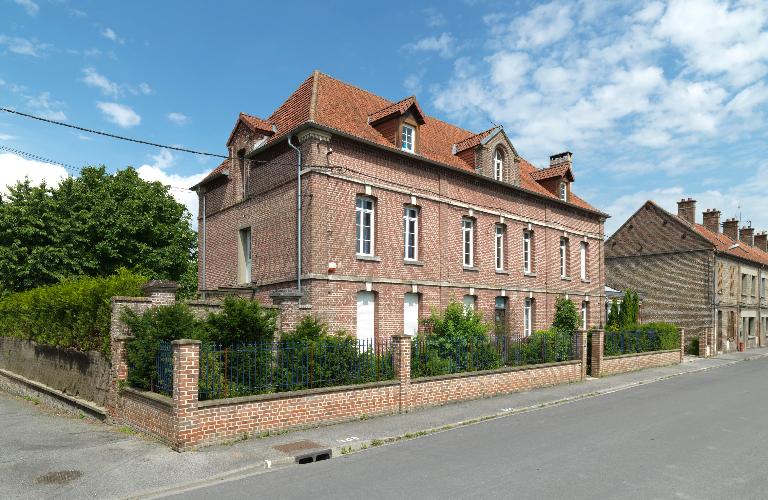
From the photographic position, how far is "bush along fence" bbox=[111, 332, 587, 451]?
31.2 feet

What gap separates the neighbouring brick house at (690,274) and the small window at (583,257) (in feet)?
36.9

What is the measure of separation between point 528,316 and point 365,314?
10305 mm

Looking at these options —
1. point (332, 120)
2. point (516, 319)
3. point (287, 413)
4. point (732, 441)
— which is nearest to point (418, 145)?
point (332, 120)

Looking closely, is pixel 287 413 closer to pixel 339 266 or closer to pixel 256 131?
pixel 339 266

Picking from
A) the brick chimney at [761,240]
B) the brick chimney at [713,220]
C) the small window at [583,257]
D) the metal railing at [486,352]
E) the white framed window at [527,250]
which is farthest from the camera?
the brick chimney at [761,240]

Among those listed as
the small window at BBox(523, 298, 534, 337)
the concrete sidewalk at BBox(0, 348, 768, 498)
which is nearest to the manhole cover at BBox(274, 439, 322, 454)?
the concrete sidewalk at BBox(0, 348, 768, 498)

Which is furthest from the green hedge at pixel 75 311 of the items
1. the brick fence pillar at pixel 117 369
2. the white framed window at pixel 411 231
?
the white framed window at pixel 411 231

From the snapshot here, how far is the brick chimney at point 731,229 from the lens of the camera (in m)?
45.7

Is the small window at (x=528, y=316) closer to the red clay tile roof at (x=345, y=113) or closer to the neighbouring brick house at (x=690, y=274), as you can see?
the red clay tile roof at (x=345, y=113)

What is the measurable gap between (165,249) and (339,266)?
61.1 ft

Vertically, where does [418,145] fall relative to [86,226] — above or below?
above

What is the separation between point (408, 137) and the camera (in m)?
20.0

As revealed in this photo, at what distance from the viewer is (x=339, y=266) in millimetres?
17234

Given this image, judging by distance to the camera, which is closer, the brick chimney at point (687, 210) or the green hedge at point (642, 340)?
the green hedge at point (642, 340)
